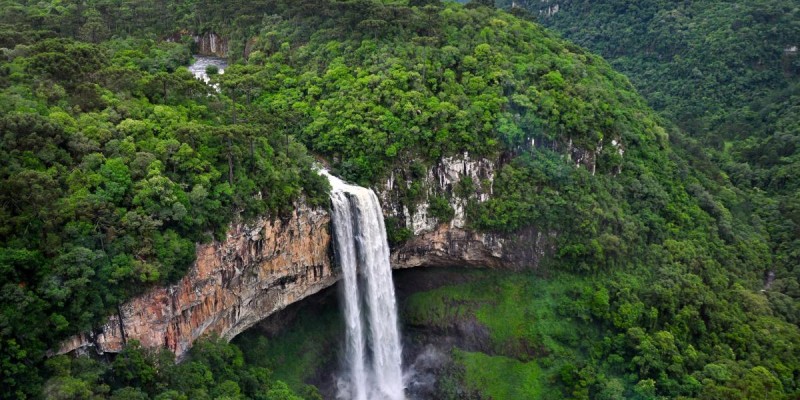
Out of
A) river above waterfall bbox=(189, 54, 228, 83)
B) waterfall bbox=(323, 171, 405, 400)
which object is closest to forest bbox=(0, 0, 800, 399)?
river above waterfall bbox=(189, 54, 228, 83)

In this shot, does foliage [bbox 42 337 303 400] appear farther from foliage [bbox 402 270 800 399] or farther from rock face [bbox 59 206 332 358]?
foliage [bbox 402 270 800 399]

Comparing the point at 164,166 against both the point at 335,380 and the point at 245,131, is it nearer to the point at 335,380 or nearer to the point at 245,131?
the point at 245,131

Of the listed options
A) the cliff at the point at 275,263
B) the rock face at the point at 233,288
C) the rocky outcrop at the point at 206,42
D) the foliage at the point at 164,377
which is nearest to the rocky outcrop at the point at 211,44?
the rocky outcrop at the point at 206,42

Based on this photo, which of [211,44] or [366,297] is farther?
[211,44]

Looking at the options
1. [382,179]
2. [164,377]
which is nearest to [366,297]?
[382,179]

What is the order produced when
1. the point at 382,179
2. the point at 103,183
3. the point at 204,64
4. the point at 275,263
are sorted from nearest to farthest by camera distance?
the point at 103,183 → the point at 275,263 → the point at 382,179 → the point at 204,64

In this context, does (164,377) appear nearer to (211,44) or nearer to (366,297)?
(366,297)
